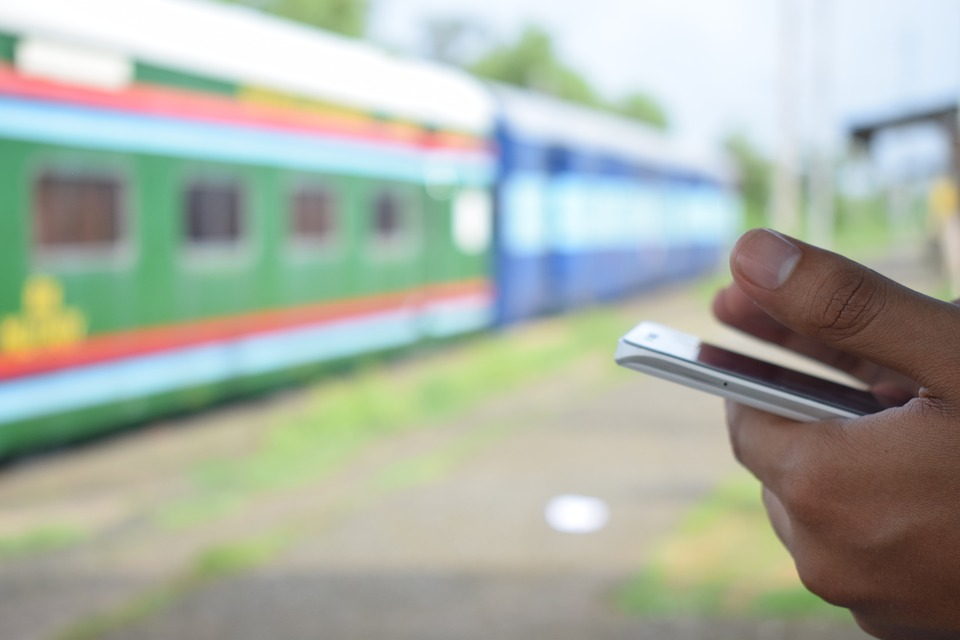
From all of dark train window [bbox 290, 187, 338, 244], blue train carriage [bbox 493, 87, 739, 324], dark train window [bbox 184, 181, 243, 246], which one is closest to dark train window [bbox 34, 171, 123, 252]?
dark train window [bbox 184, 181, 243, 246]

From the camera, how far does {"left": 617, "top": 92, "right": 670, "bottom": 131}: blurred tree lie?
45.6m

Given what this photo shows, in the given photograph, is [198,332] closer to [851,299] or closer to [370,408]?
[370,408]

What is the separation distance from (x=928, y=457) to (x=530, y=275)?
12.2m

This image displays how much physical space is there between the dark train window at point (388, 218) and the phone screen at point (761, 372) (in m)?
8.58

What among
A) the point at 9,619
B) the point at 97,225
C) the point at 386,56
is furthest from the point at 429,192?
the point at 9,619

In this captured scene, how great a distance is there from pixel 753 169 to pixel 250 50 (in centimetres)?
3323

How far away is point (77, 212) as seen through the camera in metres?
6.43

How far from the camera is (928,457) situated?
97cm

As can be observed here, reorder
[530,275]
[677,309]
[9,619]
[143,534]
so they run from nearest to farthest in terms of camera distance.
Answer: [9,619]
[143,534]
[530,275]
[677,309]

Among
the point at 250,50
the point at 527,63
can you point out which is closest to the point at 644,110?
the point at 527,63

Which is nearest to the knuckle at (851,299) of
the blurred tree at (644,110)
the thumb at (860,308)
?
the thumb at (860,308)

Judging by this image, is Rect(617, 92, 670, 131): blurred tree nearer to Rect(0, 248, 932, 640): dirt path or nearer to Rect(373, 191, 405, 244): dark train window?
Rect(373, 191, 405, 244): dark train window

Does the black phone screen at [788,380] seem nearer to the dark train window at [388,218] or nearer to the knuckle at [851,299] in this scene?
the knuckle at [851,299]

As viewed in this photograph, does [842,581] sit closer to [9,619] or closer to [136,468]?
[9,619]
